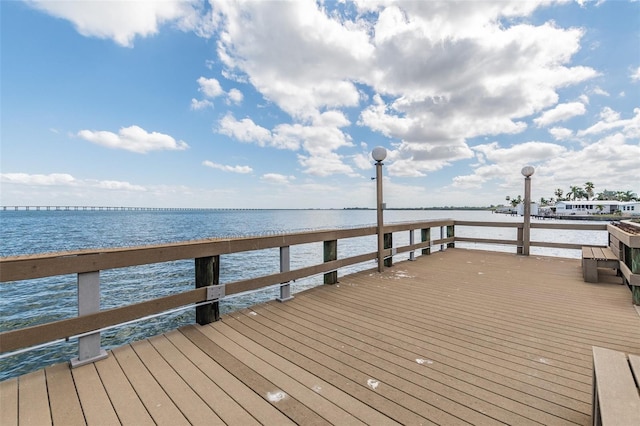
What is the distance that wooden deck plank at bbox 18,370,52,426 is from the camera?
4.88ft

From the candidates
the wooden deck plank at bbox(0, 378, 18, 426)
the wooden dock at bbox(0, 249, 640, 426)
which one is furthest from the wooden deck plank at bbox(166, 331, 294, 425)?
the wooden deck plank at bbox(0, 378, 18, 426)

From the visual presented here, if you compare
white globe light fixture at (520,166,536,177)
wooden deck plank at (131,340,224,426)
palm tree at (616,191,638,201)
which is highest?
palm tree at (616,191,638,201)

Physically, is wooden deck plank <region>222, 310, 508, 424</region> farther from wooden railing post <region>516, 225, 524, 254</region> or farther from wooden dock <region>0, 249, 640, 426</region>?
wooden railing post <region>516, 225, 524, 254</region>

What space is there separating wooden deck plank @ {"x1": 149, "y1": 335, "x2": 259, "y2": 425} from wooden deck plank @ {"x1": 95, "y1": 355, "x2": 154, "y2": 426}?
294 millimetres

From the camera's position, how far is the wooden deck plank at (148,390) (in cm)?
152

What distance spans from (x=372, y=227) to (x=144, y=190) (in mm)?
45688

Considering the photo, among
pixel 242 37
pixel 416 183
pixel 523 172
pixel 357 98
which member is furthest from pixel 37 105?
pixel 416 183

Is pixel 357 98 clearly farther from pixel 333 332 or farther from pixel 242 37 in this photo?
pixel 333 332

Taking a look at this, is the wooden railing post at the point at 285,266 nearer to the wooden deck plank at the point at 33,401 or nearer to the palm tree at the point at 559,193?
the wooden deck plank at the point at 33,401

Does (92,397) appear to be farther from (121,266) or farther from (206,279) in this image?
(206,279)

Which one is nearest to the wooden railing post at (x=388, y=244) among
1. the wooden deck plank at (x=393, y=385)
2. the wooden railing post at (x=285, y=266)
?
the wooden railing post at (x=285, y=266)

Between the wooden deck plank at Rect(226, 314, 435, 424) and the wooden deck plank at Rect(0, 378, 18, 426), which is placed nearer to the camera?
the wooden deck plank at Rect(0, 378, 18, 426)

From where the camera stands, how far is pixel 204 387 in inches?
71.6

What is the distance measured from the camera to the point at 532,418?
1518 mm
